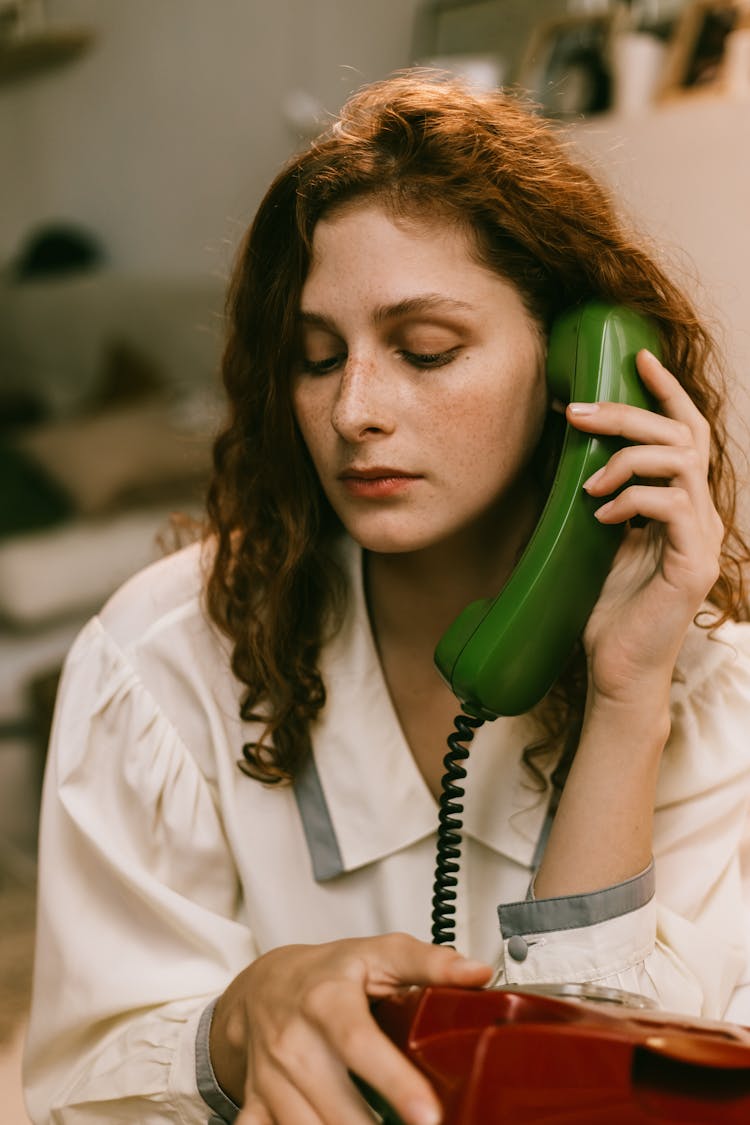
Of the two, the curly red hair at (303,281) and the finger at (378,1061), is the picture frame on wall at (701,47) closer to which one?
the curly red hair at (303,281)

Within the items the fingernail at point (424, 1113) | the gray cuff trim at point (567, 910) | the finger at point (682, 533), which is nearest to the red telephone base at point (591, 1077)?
the fingernail at point (424, 1113)

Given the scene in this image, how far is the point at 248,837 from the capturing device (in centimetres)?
93

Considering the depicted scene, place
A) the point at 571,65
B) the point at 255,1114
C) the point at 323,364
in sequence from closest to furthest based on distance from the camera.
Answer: the point at 255,1114, the point at 323,364, the point at 571,65

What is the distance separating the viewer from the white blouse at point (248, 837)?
87cm

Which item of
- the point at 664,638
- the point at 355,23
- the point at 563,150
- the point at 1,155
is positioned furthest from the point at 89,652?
the point at 1,155

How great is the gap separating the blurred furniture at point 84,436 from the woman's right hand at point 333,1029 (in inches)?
62.0

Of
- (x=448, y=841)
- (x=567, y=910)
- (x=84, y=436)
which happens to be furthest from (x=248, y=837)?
(x=84, y=436)

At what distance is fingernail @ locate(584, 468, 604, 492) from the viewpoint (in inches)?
31.7

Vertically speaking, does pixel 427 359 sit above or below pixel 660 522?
above

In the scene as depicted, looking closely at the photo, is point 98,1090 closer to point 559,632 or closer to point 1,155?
point 559,632

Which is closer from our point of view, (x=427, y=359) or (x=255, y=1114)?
(x=255, y=1114)

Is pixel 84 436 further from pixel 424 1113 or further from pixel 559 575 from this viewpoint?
pixel 424 1113

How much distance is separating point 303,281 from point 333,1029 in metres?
0.57

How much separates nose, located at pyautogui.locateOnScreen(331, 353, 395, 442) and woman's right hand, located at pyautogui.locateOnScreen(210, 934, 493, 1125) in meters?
0.38
